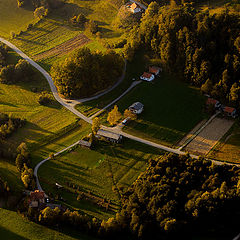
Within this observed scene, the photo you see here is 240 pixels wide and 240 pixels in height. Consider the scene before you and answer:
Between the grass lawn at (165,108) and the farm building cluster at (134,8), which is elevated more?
the farm building cluster at (134,8)

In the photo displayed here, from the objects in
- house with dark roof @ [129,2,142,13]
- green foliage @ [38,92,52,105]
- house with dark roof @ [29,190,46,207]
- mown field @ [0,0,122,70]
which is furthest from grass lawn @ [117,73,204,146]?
house with dark roof @ [129,2,142,13]

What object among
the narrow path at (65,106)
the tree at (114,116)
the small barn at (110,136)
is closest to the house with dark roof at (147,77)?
the tree at (114,116)

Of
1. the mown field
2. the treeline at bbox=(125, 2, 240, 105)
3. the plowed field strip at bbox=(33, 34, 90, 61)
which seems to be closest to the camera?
the treeline at bbox=(125, 2, 240, 105)

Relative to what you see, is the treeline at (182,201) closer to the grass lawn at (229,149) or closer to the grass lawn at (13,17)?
the grass lawn at (229,149)

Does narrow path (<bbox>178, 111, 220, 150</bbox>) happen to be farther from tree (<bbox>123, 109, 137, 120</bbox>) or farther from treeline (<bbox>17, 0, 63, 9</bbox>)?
treeline (<bbox>17, 0, 63, 9</bbox>)

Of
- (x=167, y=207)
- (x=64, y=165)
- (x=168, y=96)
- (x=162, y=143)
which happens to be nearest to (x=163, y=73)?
(x=168, y=96)

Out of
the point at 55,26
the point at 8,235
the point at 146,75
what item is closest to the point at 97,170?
the point at 8,235
